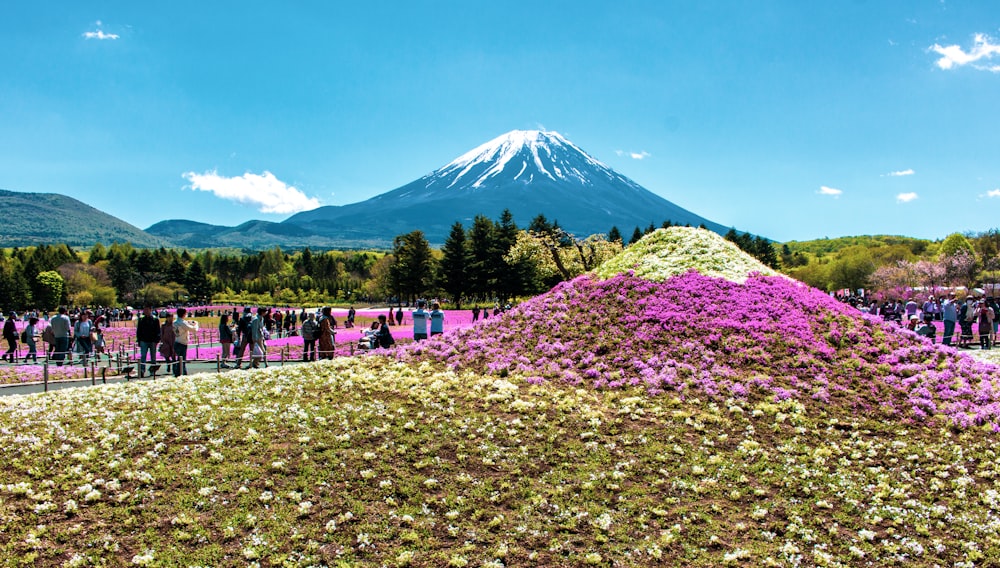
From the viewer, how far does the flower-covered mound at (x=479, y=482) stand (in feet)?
25.9

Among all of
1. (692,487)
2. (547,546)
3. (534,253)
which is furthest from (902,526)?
(534,253)

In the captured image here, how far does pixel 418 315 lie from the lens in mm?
20469

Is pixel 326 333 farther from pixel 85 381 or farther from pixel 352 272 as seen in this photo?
pixel 352 272

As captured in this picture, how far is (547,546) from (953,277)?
97.6 meters

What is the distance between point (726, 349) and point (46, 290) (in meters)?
114

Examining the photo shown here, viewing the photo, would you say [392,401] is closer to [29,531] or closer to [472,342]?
[472,342]

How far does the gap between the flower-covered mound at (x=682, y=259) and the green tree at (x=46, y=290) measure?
4242 inches

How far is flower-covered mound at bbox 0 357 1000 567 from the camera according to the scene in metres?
7.89

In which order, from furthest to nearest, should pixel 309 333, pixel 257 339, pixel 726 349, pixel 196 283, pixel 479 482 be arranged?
pixel 196 283 → pixel 309 333 → pixel 257 339 → pixel 726 349 → pixel 479 482

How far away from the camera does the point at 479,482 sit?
953 centimetres

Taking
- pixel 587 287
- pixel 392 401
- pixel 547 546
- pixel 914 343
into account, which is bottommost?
pixel 547 546

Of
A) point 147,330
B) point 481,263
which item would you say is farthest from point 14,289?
point 147,330

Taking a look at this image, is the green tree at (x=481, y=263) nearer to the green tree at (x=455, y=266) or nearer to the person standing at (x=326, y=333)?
the green tree at (x=455, y=266)

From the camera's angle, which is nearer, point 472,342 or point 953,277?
point 472,342
